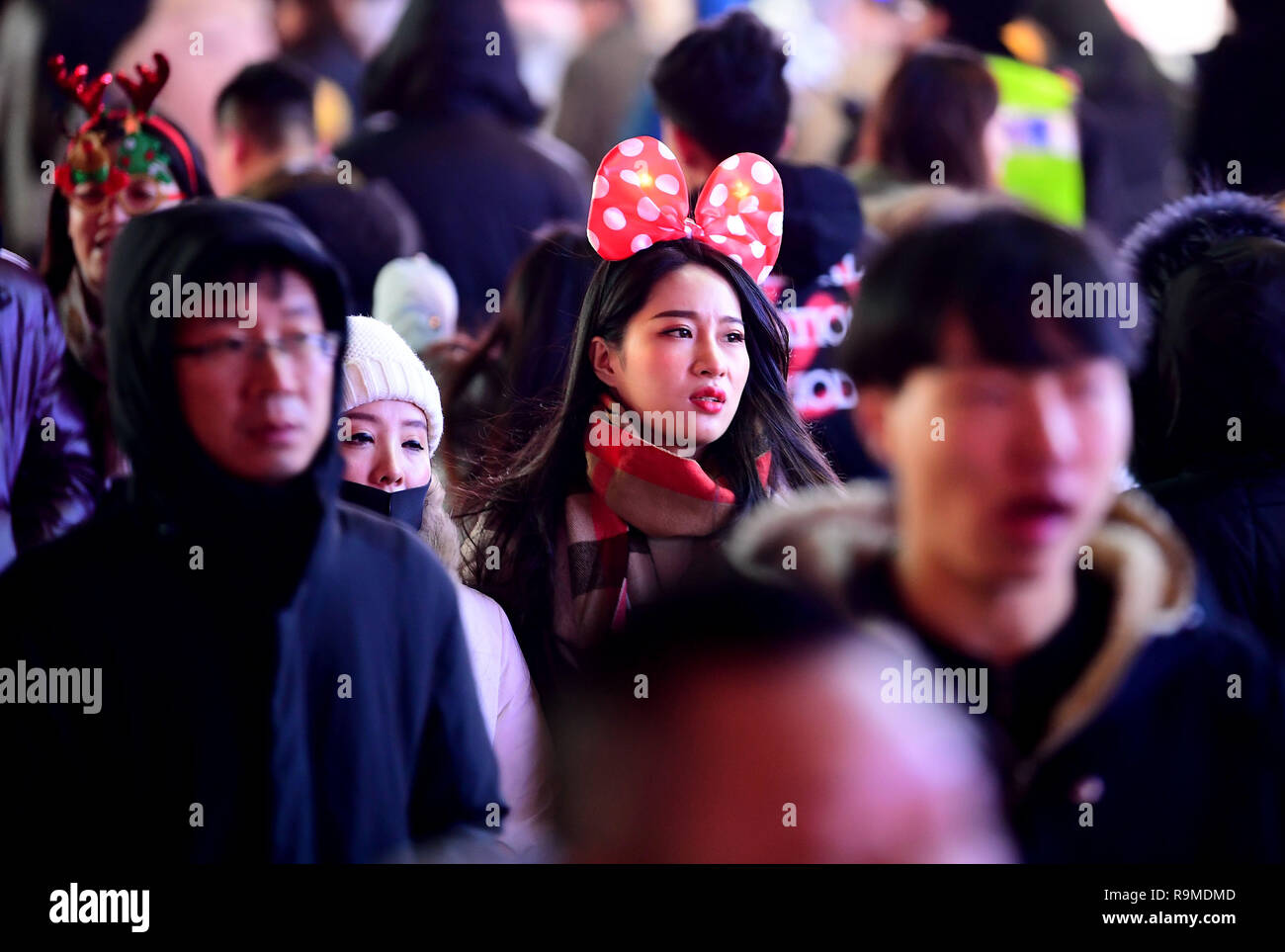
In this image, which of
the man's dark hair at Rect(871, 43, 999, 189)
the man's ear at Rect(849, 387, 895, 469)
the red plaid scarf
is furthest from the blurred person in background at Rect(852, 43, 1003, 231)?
the man's ear at Rect(849, 387, 895, 469)

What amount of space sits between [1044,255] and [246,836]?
150 centimetres

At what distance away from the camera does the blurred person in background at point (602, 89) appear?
4422 mm

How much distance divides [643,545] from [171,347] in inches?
33.7

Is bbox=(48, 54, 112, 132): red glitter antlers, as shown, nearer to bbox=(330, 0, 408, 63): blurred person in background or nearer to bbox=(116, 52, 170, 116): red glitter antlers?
bbox=(116, 52, 170, 116): red glitter antlers

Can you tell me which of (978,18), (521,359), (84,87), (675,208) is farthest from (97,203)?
(978,18)

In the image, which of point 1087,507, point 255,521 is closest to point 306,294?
point 255,521

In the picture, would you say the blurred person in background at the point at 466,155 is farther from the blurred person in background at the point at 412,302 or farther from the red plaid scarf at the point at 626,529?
the red plaid scarf at the point at 626,529

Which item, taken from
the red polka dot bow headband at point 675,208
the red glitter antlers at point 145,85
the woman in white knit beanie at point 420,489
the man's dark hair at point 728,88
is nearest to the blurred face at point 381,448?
the woman in white knit beanie at point 420,489

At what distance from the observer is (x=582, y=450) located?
289 cm

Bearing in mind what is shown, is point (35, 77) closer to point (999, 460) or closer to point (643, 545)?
point (643, 545)

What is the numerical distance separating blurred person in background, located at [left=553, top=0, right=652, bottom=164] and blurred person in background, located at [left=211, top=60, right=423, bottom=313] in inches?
29.7

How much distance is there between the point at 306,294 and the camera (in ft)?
8.23

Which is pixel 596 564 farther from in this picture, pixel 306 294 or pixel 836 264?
pixel 836 264

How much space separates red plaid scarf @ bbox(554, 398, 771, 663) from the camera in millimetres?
2816
